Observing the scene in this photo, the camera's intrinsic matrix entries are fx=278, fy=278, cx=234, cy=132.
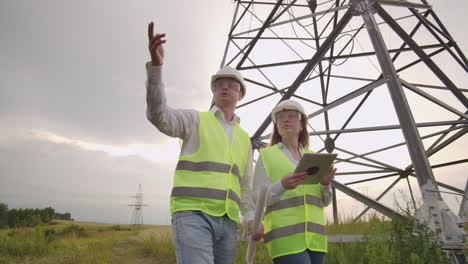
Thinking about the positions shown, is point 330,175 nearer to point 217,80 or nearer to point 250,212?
point 250,212

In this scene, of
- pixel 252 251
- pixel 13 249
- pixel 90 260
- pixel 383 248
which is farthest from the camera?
pixel 13 249

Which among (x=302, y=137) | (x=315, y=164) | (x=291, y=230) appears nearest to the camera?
(x=315, y=164)

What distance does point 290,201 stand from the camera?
93.5 inches

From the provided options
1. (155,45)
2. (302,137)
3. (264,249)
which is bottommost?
(264,249)

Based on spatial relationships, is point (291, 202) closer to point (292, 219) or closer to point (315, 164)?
point (292, 219)

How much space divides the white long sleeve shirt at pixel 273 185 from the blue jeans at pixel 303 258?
0.43m

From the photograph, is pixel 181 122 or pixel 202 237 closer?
pixel 202 237

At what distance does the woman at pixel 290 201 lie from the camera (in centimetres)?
218

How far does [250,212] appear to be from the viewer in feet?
7.39

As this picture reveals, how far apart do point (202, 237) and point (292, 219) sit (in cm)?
90

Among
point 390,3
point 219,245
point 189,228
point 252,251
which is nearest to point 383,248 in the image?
point 252,251

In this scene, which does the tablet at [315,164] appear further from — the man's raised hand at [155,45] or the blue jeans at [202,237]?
the man's raised hand at [155,45]

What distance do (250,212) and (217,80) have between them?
1.14 metres

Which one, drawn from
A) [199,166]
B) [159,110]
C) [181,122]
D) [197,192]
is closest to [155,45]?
[159,110]
